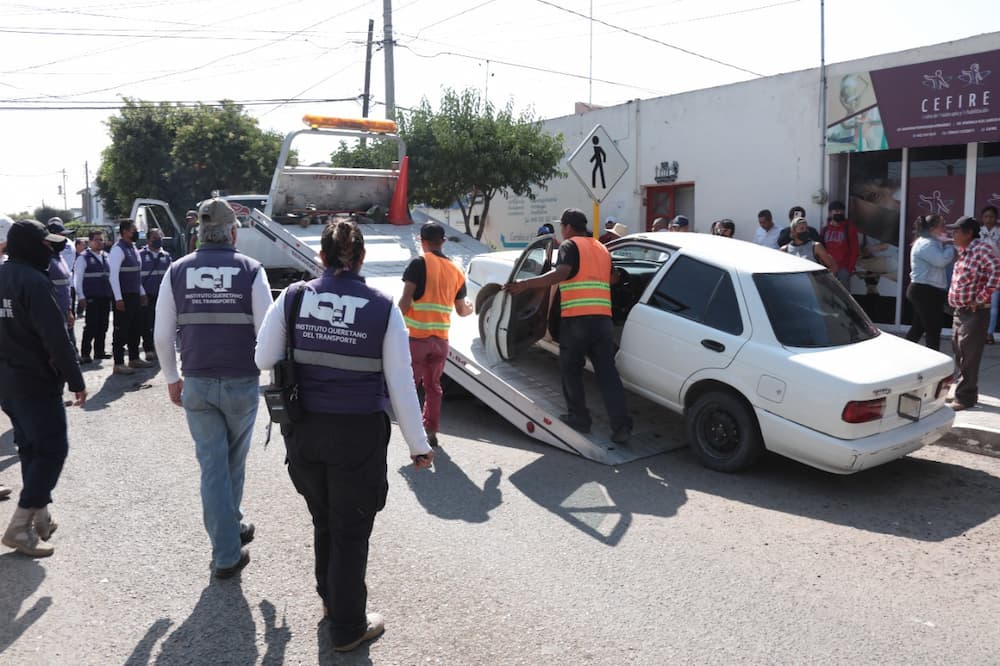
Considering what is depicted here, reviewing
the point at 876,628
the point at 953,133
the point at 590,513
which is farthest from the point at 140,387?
the point at 953,133

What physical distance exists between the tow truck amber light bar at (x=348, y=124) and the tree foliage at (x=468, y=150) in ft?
11.3

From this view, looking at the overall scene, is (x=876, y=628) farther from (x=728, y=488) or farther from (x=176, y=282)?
(x=176, y=282)

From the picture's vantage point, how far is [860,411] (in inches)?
207

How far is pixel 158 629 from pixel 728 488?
3.88 metres

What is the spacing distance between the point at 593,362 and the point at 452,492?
1755 mm

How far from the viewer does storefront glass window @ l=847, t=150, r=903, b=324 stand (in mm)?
11688

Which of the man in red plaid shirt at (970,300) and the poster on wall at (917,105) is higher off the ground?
the poster on wall at (917,105)

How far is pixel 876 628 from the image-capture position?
12.1ft

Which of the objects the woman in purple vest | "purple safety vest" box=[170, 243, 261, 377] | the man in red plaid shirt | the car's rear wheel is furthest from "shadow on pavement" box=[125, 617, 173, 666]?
the man in red plaid shirt

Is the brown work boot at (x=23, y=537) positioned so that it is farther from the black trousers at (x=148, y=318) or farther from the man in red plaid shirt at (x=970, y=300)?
the man in red plaid shirt at (x=970, y=300)

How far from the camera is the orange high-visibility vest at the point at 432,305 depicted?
6398 mm

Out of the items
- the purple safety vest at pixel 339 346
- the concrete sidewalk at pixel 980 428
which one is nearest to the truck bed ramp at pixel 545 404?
the concrete sidewalk at pixel 980 428

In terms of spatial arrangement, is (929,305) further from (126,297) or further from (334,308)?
(126,297)

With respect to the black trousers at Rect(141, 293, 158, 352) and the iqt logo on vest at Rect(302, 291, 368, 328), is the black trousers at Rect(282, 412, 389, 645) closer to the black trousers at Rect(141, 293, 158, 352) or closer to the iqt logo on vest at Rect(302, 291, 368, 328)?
the iqt logo on vest at Rect(302, 291, 368, 328)
